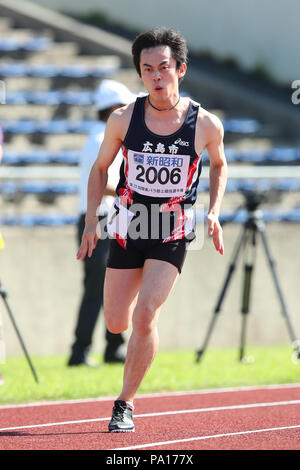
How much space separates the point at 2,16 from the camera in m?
17.1

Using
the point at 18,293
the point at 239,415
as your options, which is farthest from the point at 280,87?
the point at 239,415

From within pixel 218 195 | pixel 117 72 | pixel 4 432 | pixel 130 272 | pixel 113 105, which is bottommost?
pixel 4 432

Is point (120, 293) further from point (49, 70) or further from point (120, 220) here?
point (49, 70)

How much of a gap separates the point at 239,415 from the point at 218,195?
4.97ft

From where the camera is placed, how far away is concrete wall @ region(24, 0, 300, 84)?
19.0m

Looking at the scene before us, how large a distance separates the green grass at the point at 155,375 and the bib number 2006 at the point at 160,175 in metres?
2.32

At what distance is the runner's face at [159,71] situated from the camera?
224 inches

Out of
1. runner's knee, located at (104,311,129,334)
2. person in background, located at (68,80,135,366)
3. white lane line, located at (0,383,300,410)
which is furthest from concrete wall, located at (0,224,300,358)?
runner's knee, located at (104,311,129,334)

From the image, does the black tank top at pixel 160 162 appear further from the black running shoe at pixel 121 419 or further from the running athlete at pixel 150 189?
the black running shoe at pixel 121 419

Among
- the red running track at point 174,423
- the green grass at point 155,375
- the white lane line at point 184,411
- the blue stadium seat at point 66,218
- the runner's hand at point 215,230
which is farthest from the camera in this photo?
the blue stadium seat at point 66,218

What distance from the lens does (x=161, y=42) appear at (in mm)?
5746

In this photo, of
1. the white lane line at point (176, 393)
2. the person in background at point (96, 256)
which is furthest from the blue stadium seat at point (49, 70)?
the white lane line at point (176, 393)

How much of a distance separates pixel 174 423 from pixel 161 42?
2.18 metres

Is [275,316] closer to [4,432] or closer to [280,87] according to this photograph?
[4,432]
